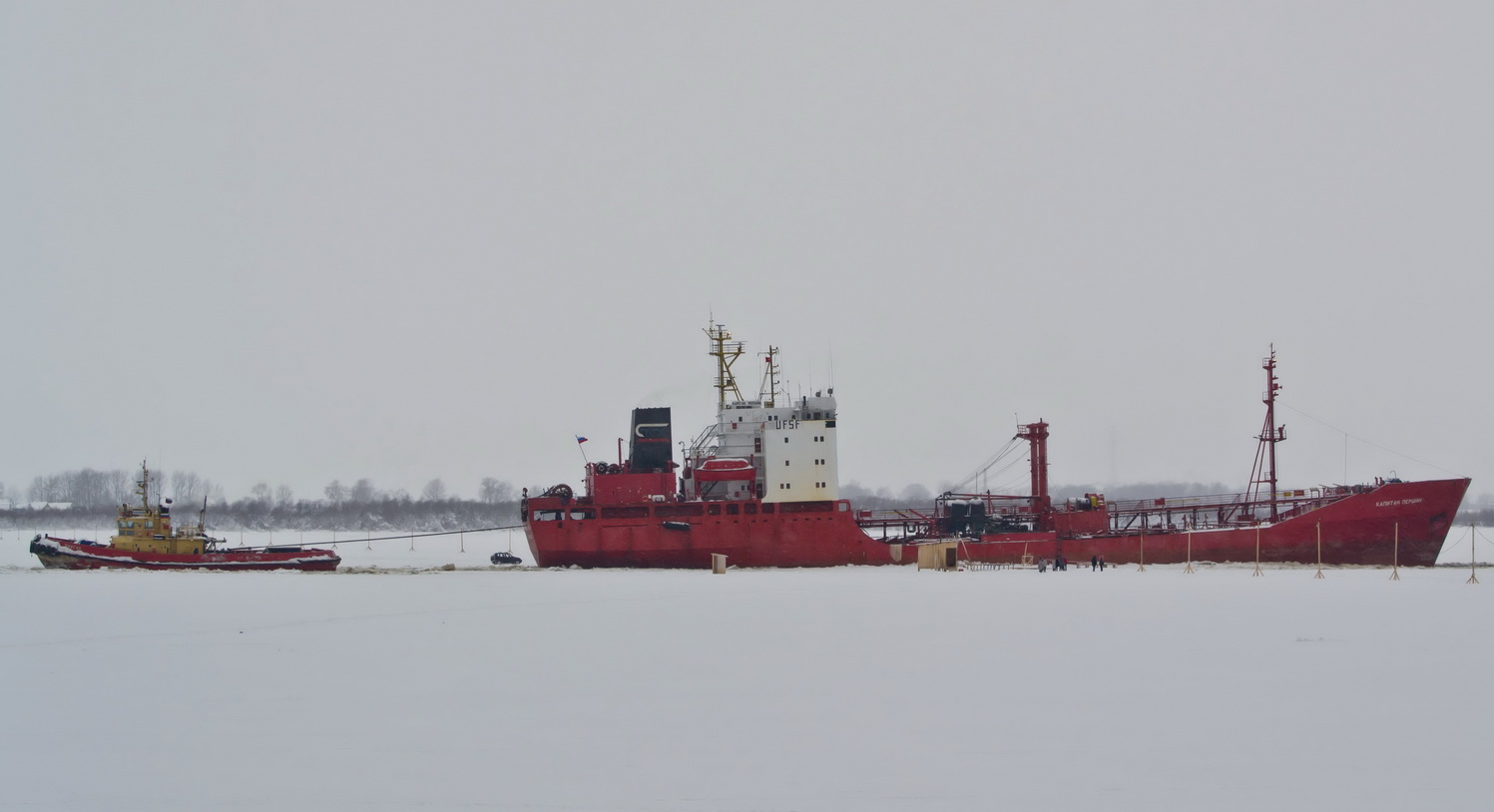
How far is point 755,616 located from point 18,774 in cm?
1308

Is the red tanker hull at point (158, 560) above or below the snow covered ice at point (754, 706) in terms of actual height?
below

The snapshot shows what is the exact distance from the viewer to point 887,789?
880 centimetres

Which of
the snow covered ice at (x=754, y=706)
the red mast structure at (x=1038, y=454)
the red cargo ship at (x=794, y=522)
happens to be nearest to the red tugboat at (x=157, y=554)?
the red cargo ship at (x=794, y=522)

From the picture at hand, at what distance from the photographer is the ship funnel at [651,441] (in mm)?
38875

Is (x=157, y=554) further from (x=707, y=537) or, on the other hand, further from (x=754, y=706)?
(x=754, y=706)

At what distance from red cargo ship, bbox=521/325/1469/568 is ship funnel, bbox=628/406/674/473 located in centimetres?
3

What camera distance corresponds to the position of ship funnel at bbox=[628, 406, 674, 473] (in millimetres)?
38875

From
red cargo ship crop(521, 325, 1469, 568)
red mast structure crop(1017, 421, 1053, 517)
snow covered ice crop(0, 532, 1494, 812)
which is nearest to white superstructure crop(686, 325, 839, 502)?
red cargo ship crop(521, 325, 1469, 568)

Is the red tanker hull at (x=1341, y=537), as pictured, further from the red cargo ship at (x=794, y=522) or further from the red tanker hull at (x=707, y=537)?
the red tanker hull at (x=707, y=537)

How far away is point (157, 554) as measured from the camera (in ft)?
127

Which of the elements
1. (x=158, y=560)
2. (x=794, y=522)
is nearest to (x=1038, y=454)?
(x=794, y=522)

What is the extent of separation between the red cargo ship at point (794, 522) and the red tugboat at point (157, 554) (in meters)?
8.85

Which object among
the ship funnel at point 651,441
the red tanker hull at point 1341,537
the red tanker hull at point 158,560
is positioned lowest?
the red tanker hull at point 158,560

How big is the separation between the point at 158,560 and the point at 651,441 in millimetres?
16676
